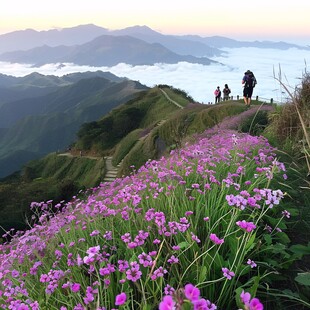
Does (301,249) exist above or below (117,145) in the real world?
above

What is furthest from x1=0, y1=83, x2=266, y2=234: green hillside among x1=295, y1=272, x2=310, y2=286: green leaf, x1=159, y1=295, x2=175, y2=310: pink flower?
x1=159, y1=295, x2=175, y2=310: pink flower

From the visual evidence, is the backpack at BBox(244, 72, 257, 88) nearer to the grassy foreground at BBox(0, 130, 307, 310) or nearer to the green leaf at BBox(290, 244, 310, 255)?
the grassy foreground at BBox(0, 130, 307, 310)

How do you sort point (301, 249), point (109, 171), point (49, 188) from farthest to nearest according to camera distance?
point (109, 171) → point (49, 188) → point (301, 249)

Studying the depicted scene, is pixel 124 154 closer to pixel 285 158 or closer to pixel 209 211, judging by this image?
pixel 285 158

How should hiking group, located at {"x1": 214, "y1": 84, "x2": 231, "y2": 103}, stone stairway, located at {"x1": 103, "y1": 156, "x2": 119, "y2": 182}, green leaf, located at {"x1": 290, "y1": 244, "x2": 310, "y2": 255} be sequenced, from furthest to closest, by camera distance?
stone stairway, located at {"x1": 103, "y1": 156, "x2": 119, "y2": 182}
hiking group, located at {"x1": 214, "y1": 84, "x2": 231, "y2": 103}
green leaf, located at {"x1": 290, "y1": 244, "x2": 310, "y2": 255}

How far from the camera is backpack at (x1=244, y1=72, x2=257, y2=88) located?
21.4 metres

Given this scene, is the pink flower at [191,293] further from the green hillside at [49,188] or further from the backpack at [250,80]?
the backpack at [250,80]

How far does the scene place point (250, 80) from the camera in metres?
21.9

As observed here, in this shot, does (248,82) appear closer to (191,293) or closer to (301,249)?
(301,249)

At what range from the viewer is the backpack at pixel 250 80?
21406 millimetres

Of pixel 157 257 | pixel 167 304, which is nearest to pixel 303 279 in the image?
pixel 157 257

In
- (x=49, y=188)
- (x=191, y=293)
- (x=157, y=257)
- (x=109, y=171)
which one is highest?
(x=191, y=293)

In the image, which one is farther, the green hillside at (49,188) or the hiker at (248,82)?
the green hillside at (49,188)

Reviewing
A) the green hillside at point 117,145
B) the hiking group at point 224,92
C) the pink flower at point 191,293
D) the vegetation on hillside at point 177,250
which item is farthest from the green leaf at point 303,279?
the hiking group at point 224,92
